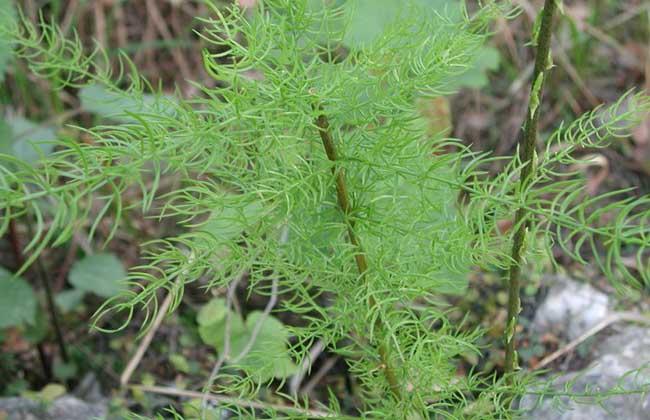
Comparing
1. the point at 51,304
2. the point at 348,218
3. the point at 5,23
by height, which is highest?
the point at 5,23

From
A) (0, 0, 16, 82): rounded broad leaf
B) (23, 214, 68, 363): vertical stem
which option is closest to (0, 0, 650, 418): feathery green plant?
(0, 0, 16, 82): rounded broad leaf

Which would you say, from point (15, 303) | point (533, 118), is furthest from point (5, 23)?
point (533, 118)

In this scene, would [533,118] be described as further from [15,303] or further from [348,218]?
[15,303]

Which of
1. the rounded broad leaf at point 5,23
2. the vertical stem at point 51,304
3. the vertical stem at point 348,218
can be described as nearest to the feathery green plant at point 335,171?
the vertical stem at point 348,218

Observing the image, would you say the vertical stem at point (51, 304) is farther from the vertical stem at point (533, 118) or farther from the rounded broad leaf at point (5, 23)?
the vertical stem at point (533, 118)

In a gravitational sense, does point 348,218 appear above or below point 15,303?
above

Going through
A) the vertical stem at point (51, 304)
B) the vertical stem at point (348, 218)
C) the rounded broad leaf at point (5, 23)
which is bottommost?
the vertical stem at point (51, 304)
